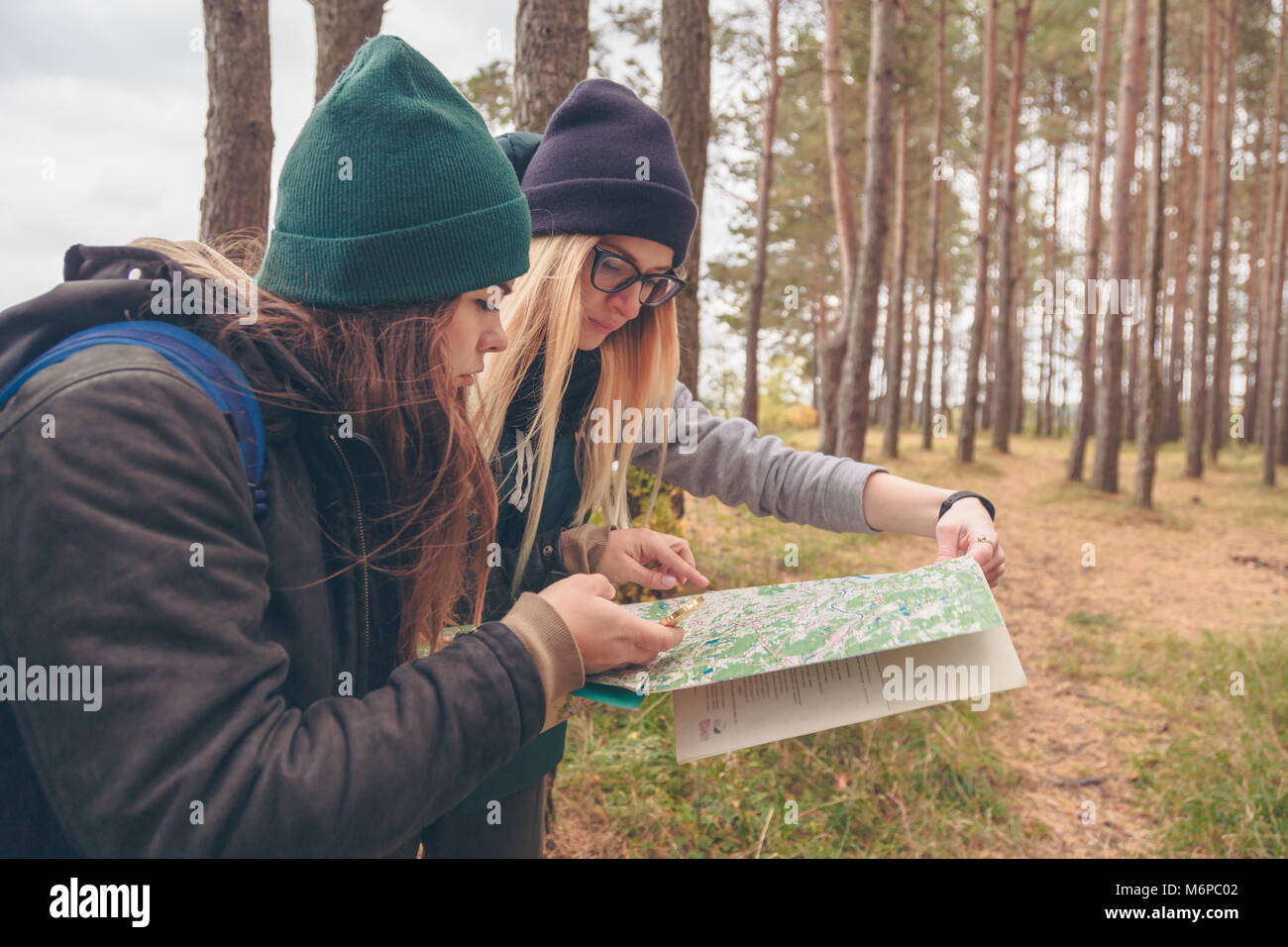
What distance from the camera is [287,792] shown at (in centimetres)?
86

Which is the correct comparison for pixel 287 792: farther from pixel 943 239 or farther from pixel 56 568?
pixel 943 239

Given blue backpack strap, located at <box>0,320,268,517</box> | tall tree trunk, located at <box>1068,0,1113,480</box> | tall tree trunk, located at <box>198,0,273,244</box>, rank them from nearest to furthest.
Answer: blue backpack strap, located at <box>0,320,268,517</box>
tall tree trunk, located at <box>198,0,273,244</box>
tall tree trunk, located at <box>1068,0,1113,480</box>

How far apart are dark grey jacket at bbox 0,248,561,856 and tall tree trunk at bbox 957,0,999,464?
45.6 ft

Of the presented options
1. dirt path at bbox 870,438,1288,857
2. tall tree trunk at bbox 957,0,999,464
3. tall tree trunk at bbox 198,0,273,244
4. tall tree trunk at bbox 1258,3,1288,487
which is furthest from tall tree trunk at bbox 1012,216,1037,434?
tall tree trunk at bbox 198,0,273,244

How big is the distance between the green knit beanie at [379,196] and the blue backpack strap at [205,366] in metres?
0.18

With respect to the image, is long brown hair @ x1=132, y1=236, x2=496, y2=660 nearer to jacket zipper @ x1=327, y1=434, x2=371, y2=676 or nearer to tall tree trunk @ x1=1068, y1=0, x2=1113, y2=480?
jacket zipper @ x1=327, y1=434, x2=371, y2=676

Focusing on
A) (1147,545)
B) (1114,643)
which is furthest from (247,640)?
(1147,545)

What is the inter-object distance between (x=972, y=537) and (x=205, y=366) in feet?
4.67

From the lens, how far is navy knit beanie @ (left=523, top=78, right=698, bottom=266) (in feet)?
5.88

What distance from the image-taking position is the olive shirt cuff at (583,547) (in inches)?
69.1

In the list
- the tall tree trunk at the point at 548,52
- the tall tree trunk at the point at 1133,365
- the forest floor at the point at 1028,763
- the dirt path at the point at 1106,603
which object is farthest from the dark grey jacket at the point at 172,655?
the tall tree trunk at the point at 1133,365

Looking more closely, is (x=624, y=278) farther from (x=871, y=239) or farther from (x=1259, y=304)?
(x=1259, y=304)

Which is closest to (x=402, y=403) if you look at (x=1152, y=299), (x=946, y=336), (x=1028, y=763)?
(x=1028, y=763)

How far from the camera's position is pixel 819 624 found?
4.24 ft
